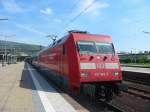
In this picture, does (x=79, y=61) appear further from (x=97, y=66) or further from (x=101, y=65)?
(x=101, y=65)

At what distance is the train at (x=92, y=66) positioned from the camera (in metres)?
13.7

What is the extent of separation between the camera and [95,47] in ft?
48.9

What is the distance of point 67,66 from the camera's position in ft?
49.3

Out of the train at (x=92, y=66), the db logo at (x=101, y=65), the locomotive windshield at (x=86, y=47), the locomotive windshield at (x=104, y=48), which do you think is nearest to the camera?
the train at (x=92, y=66)

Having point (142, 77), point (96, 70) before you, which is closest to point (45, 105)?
point (96, 70)

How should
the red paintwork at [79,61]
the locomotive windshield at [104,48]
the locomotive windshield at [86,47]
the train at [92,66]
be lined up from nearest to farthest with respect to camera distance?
1. the train at [92,66]
2. the red paintwork at [79,61]
3. the locomotive windshield at [86,47]
4. the locomotive windshield at [104,48]

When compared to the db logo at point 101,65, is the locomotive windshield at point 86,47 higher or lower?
higher

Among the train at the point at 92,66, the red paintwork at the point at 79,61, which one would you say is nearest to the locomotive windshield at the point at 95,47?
the train at the point at 92,66

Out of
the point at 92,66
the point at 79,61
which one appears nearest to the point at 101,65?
the point at 92,66

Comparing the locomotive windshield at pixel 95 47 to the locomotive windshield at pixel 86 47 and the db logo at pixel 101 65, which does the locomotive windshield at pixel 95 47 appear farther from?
the db logo at pixel 101 65

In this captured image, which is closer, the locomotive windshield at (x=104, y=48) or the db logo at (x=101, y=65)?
the db logo at (x=101, y=65)

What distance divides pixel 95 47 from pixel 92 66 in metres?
1.22

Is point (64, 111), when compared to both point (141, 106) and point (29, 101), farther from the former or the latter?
point (141, 106)

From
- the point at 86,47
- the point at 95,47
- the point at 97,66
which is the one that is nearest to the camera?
the point at 97,66
